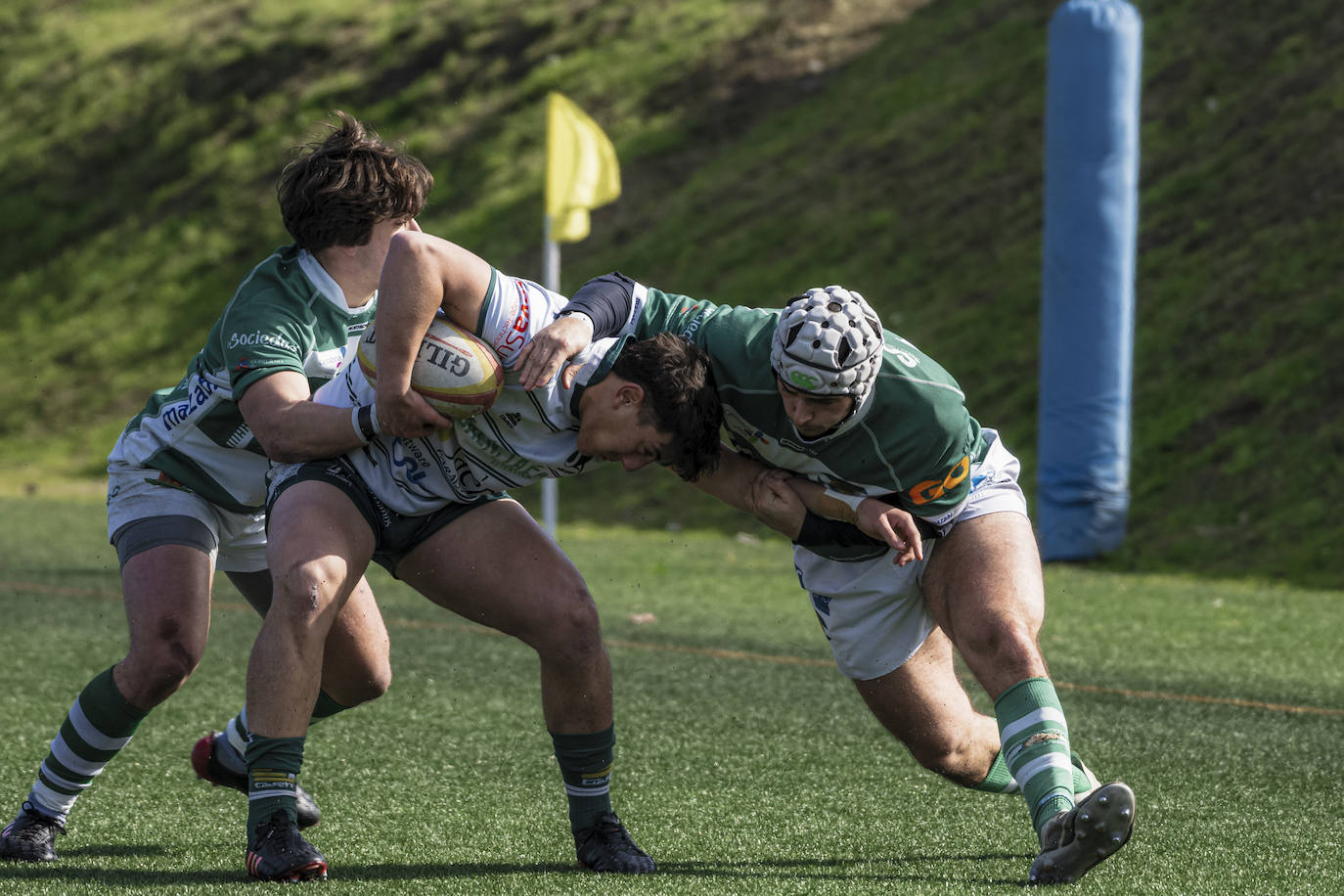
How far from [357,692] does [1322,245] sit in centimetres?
1220

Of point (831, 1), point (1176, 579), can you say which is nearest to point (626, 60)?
point (831, 1)

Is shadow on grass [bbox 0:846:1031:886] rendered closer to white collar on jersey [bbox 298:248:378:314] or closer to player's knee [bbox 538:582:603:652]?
player's knee [bbox 538:582:603:652]

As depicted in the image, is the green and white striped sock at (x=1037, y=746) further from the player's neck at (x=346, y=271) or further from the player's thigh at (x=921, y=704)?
the player's neck at (x=346, y=271)

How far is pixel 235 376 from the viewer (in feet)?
12.0

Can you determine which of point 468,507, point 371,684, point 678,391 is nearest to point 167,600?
point 371,684

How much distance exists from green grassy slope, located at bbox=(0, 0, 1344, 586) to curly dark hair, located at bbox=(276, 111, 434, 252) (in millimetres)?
A: 9015

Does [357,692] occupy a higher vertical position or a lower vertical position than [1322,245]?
higher

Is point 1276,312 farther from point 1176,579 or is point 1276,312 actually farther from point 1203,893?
point 1203,893

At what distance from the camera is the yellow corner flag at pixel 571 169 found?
12.7m

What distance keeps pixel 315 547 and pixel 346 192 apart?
35.9 inches

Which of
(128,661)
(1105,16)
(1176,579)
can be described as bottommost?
(1176,579)

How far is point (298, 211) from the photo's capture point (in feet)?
12.5

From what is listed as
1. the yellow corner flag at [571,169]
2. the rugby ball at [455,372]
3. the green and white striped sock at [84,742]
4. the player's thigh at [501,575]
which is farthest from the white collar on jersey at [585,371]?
the yellow corner flag at [571,169]

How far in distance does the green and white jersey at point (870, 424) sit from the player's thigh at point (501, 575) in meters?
0.56
